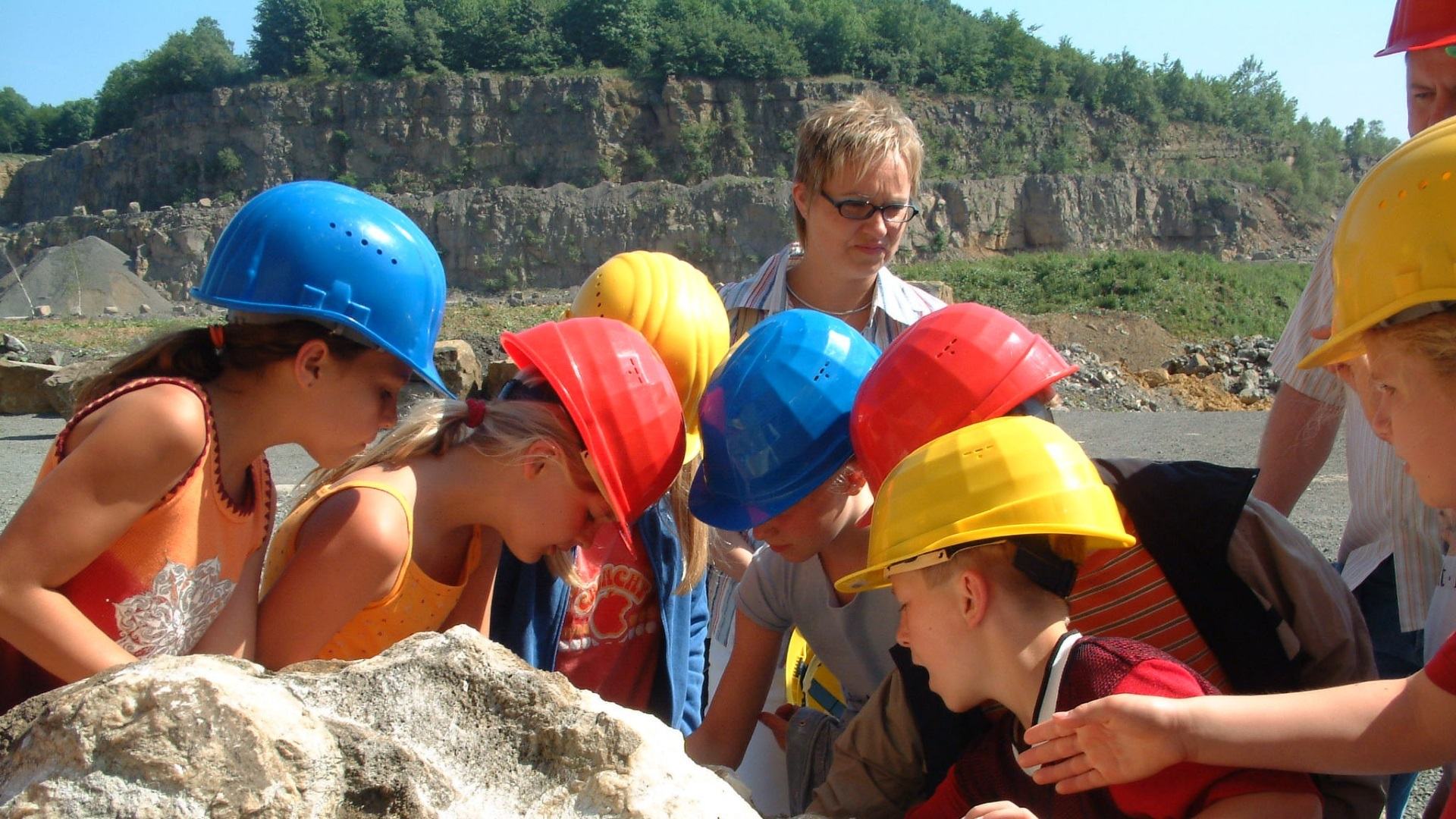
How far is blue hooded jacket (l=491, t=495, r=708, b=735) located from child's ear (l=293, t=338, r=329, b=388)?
2.29ft

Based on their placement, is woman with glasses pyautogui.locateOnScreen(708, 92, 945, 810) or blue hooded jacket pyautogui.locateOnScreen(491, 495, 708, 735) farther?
woman with glasses pyautogui.locateOnScreen(708, 92, 945, 810)

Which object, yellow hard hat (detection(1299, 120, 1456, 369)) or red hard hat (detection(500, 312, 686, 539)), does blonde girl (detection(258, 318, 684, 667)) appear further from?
yellow hard hat (detection(1299, 120, 1456, 369))

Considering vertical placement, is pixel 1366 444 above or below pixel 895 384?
below

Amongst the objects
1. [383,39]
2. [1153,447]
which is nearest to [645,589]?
[1153,447]

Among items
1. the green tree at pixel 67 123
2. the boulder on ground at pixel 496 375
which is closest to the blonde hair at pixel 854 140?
the boulder on ground at pixel 496 375

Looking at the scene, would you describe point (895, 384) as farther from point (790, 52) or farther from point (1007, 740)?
point (790, 52)

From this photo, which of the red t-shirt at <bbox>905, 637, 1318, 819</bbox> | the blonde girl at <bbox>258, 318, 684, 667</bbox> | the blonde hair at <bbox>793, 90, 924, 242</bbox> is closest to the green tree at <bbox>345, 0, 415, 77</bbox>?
the blonde hair at <bbox>793, 90, 924, 242</bbox>

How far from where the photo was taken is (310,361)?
2180 millimetres

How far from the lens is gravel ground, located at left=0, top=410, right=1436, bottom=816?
7.52 m

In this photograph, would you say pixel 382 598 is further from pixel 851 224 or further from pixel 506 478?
pixel 851 224

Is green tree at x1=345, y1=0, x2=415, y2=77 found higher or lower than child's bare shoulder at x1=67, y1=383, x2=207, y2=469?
higher

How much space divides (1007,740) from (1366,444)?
1.34 m

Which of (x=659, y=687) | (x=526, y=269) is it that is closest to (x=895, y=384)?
(x=659, y=687)

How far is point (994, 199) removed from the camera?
46.2 meters
